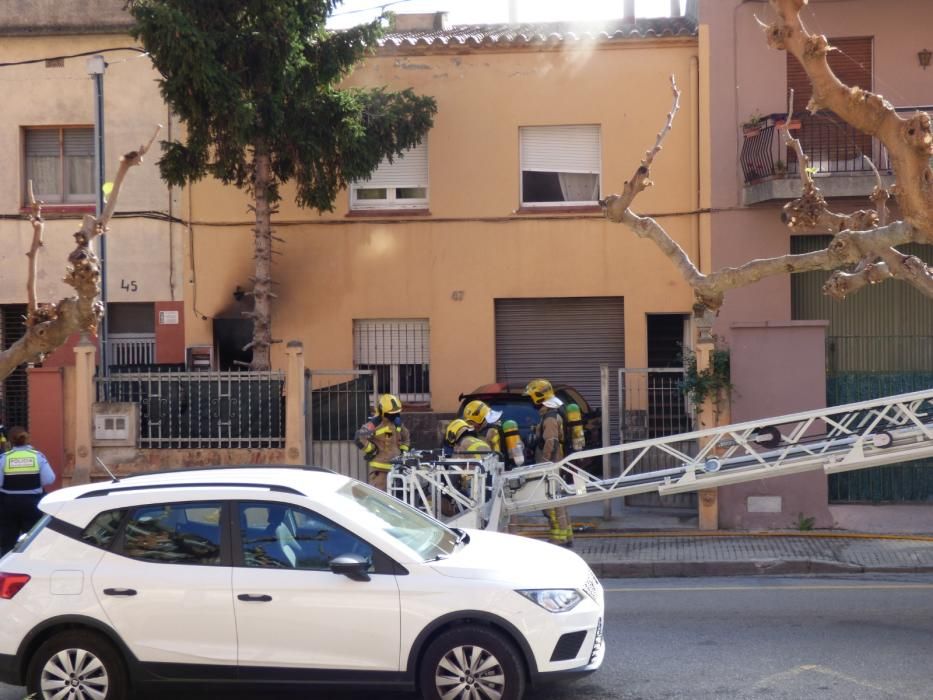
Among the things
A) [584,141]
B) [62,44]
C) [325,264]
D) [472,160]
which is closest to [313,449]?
[325,264]

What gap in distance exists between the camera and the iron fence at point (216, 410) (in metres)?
14.1

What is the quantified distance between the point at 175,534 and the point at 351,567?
1146mm

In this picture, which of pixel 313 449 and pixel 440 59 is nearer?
pixel 313 449

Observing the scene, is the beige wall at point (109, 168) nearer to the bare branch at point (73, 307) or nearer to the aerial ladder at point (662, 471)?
the aerial ladder at point (662, 471)

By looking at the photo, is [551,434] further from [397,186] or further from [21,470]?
[397,186]

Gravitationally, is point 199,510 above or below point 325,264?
below

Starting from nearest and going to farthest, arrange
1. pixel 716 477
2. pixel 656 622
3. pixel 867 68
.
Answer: pixel 656 622, pixel 716 477, pixel 867 68

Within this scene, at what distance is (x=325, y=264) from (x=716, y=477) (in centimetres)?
995

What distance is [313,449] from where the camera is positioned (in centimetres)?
1449

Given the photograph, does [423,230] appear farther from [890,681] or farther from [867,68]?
[890,681]

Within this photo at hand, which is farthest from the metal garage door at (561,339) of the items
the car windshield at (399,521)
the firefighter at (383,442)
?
the car windshield at (399,521)

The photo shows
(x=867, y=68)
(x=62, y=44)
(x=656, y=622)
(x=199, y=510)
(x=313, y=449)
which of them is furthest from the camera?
(x=62, y=44)

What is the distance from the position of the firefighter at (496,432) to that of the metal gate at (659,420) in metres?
2.33

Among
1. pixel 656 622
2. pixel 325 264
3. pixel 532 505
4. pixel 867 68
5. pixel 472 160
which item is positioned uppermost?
pixel 867 68
